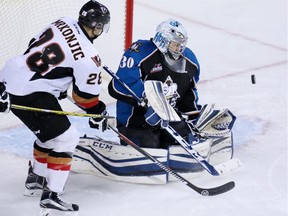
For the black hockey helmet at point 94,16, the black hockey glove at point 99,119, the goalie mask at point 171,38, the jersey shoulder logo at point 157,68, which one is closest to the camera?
the black hockey helmet at point 94,16

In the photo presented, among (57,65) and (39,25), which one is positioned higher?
(57,65)

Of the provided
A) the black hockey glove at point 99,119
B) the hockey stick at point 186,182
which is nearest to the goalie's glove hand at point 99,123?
the black hockey glove at point 99,119

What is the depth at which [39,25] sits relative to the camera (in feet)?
17.4

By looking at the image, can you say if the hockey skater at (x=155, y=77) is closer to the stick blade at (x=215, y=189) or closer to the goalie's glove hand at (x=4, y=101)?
the stick blade at (x=215, y=189)

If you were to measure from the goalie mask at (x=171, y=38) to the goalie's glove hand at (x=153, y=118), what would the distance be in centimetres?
29

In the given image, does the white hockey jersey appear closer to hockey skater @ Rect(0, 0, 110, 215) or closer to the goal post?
hockey skater @ Rect(0, 0, 110, 215)

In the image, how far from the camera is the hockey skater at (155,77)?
3.93 m

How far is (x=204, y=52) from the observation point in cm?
591

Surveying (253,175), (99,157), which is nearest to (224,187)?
(253,175)

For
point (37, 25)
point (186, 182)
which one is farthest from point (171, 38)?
point (37, 25)

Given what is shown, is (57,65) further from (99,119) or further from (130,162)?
(130,162)

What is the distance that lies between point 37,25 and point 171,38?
162 cm

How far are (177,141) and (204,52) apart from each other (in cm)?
205

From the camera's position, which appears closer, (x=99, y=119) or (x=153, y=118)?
(x=99, y=119)
